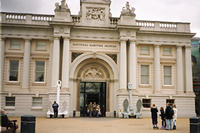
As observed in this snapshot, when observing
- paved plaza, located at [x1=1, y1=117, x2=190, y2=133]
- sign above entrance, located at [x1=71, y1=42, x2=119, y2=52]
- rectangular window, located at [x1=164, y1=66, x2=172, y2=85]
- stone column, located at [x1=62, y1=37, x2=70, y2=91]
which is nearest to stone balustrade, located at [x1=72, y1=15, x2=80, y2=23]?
sign above entrance, located at [x1=71, y1=42, x2=119, y2=52]

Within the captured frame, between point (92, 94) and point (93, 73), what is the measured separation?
94.3 inches

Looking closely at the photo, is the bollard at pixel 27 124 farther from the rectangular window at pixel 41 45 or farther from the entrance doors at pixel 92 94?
the rectangular window at pixel 41 45

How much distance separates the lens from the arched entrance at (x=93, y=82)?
2834cm

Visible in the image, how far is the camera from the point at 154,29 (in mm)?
30219

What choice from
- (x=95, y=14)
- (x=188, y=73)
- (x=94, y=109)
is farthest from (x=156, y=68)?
(x=95, y=14)

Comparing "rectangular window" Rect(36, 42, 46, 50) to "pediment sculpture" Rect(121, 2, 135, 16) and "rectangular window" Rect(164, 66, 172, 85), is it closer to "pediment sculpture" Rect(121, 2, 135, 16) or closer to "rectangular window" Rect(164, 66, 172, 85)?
"pediment sculpture" Rect(121, 2, 135, 16)

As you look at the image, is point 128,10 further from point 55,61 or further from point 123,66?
point 55,61

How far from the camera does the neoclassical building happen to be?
89.9ft

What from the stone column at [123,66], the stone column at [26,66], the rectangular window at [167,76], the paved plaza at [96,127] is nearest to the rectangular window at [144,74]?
the rectangular window at [167,76]

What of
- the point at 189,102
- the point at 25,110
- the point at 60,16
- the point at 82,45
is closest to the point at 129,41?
the point at 82,45

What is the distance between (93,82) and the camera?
29359mm

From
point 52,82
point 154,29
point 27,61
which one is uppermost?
point 154,29

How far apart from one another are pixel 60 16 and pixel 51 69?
5.80 metres

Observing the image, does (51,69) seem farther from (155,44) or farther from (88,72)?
(155,44)
